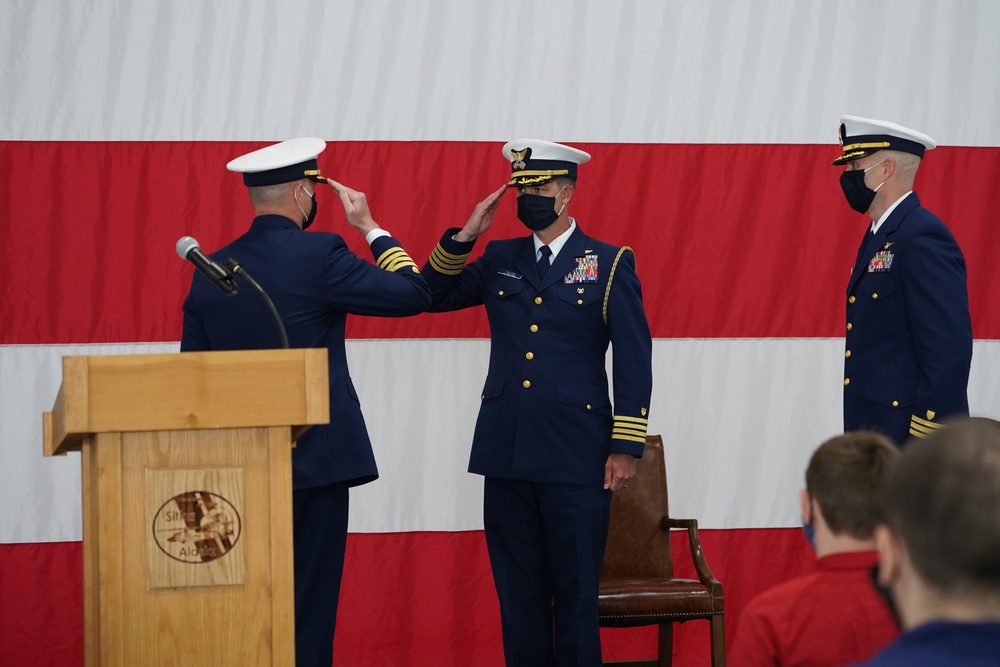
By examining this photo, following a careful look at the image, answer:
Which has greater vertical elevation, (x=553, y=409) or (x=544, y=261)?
(x=544, y=261)

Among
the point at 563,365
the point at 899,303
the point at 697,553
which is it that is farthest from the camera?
the point at 697,553

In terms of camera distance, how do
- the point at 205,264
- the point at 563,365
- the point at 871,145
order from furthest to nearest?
the point at 563,365 < the point at 871,145 < the point at 205,264

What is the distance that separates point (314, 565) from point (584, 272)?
1063mm

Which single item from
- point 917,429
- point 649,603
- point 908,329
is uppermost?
point 908,329

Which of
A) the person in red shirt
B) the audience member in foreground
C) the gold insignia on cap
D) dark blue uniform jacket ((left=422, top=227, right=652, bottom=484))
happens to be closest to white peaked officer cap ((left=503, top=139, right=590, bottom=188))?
the gold insignia on cap

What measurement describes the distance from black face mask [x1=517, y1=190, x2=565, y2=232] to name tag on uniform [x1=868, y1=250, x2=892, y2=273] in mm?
836

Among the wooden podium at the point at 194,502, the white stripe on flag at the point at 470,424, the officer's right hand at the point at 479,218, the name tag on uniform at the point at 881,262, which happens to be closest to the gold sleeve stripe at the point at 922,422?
the name tag on uniform at the point at 881,262

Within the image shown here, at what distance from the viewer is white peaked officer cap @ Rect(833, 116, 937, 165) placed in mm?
2912

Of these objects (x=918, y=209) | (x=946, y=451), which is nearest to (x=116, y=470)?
(x=946, y=451)

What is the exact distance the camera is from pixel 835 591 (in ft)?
4.61

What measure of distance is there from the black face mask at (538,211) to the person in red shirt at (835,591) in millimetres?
1694

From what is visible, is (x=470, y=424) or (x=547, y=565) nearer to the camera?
(x=547, y=565)

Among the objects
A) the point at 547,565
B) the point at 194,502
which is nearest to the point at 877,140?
the point at 547,565

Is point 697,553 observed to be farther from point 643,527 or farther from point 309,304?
point 309,304
